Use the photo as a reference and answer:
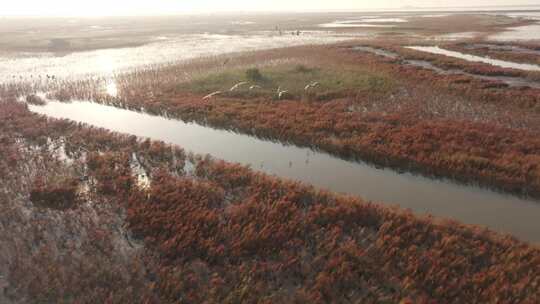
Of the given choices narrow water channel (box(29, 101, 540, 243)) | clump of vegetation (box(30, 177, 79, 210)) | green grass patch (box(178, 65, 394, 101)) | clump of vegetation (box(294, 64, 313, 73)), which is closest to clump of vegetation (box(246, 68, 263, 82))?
green grass patch (box(178, 65, 394, 101))

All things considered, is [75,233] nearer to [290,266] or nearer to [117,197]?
[117,197]

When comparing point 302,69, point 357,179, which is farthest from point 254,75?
point 357,179

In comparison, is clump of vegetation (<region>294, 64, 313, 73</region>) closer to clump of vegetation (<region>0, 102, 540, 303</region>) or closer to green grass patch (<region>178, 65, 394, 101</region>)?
green grass patch (<region>178, 65, 394, 101</region>)

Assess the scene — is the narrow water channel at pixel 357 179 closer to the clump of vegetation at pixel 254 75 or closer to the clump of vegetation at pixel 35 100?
the clump of vegetation at pixel 35 100

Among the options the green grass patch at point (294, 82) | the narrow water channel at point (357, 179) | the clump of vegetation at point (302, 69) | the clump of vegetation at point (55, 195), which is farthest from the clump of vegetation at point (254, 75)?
the clump of vegetation at point (55, 195)

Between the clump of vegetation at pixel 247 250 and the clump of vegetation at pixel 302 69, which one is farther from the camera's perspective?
the clump of vegetation at pixel 302 69

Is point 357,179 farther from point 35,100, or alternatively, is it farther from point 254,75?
point 35,100
